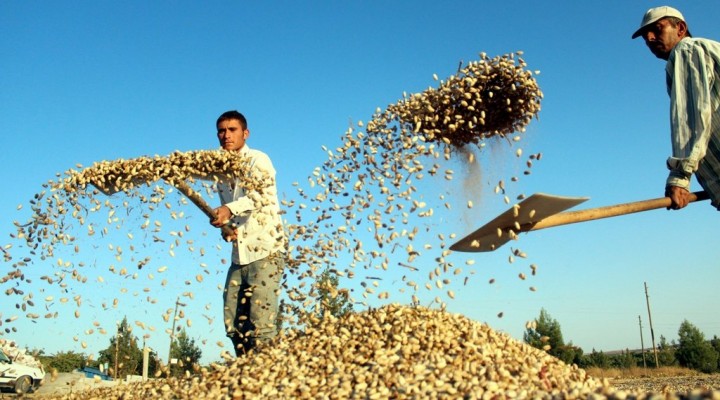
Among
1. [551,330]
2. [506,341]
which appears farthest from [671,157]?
[551,330]

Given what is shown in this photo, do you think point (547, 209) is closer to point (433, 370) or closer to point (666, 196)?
point (666, 196)

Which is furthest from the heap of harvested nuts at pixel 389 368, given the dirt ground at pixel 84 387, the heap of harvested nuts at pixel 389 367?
the dirt ground at pixel 84 387

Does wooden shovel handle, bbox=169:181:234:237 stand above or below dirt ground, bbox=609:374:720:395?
above

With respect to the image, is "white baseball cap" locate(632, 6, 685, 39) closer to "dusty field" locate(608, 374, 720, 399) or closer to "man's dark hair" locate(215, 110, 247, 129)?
"dusty field" locate(608, 374, 720, 399)

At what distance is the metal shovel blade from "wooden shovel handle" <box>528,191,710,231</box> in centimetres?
4

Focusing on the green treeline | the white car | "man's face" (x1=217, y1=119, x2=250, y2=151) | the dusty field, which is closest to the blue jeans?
"man's face" (x1=217, y1=119, x2=250, y2=151)

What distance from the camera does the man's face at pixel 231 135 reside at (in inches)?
177

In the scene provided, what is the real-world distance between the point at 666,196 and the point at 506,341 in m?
1.33

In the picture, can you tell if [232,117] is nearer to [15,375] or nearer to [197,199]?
[197,199]

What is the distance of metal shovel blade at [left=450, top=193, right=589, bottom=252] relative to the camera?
3363mm

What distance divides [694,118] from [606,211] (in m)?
0.76

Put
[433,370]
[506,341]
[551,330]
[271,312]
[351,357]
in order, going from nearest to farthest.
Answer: [433,370] < [351,357] < [506,341] < [271,312] < [551,330]

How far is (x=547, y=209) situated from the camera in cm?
346

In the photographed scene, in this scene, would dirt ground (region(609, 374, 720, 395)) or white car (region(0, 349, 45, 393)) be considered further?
white car (region(0, 349, 45, 393))
